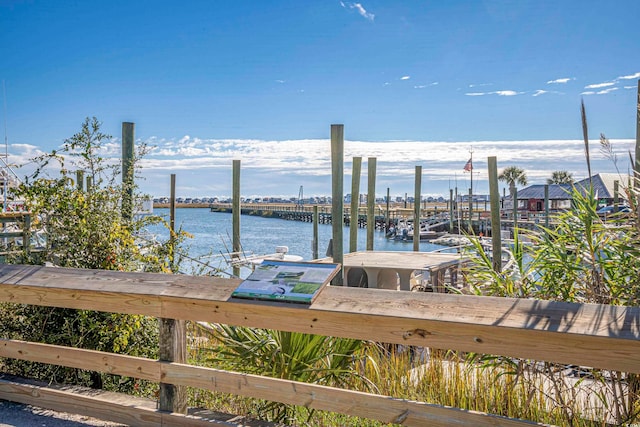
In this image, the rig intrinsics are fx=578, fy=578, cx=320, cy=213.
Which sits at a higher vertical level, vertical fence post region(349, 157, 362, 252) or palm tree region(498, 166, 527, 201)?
palm tree region(498, 166, 527, 201)

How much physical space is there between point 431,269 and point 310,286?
793cm

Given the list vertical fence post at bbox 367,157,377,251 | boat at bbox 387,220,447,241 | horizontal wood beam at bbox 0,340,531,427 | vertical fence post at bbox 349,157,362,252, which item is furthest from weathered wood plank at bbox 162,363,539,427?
boat at bbox 387,220,447,241

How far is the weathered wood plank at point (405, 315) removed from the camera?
231cm

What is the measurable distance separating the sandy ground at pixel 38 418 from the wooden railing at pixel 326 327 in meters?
0.06

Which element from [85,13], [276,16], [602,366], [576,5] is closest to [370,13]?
[276,16]

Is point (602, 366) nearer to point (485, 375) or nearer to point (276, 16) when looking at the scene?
point (485, 375)

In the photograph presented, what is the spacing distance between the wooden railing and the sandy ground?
60 millimetres

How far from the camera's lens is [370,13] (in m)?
14.7

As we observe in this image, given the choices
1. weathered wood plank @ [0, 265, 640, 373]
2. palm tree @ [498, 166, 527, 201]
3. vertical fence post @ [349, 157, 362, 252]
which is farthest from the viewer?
palm tree @ [498, 166, 527, 201]

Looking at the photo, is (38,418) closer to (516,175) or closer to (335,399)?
(335,399)

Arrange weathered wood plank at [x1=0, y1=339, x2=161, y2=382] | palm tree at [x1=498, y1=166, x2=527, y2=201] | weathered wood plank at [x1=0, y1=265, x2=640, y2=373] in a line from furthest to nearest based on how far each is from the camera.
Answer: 1. palm tree at [x1=498, y1=166, x2=527, y2=201]
2. weathered wood plank at [x1=0, y1=339, x2=161, y2=382]
3. weathered wood plank at [x1=0, y1=265, x2=640, y2=373]

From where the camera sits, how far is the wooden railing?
2.36 m

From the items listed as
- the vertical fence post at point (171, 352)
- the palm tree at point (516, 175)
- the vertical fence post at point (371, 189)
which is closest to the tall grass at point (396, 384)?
the vertical fence post at point (171, 352)

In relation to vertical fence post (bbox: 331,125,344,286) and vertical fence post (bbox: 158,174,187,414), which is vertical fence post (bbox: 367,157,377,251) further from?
vertical fence post (bbox: 158,174,187,414)
